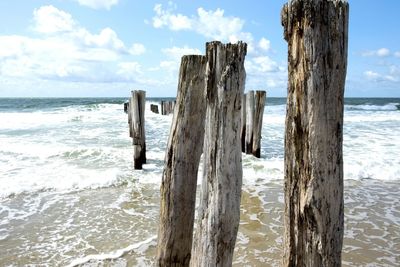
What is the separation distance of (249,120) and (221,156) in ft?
28.1

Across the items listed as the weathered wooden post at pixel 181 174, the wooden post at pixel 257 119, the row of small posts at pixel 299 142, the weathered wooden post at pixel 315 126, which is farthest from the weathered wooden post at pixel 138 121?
the weathered wooden post at pixel 315 126

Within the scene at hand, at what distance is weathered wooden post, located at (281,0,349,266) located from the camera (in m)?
2.22

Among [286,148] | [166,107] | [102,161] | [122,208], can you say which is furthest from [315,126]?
[166,107]

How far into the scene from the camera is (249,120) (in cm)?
1130

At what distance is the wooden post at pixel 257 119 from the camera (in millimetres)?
11047

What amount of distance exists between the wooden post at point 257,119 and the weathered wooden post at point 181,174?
7784 millimetres

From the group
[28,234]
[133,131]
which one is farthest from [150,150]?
[28,234]

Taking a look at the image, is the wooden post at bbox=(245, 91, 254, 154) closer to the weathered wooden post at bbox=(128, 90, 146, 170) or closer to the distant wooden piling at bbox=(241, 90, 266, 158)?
the distant wooden piling at bbox=(241, 90, 266, 158)

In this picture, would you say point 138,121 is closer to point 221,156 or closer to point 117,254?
point 117,254

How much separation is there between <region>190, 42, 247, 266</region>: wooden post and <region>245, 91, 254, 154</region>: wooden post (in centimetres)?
830

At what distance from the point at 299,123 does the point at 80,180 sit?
24.1 feet

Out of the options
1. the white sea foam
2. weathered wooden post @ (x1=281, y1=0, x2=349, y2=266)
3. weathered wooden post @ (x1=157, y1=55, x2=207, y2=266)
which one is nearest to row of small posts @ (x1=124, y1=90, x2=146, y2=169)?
A: the white sea foam

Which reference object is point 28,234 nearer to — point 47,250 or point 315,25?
point 47,250

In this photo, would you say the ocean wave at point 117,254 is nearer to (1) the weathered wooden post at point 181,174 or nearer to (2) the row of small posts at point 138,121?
(1) the weathered wooden post at point 181,174
